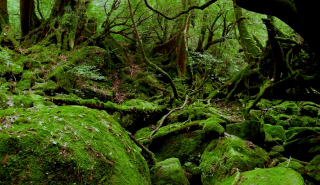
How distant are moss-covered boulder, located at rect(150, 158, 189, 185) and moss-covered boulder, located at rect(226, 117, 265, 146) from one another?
2188 millimetres

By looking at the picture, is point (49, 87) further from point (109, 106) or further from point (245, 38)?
point (245, 38)

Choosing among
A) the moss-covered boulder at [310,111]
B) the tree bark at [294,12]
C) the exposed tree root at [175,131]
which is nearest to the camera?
the tree bark at [294,12]

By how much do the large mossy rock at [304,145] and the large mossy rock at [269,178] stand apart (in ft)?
4.46

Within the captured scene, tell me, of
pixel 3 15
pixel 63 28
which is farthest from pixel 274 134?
pixel 3 15

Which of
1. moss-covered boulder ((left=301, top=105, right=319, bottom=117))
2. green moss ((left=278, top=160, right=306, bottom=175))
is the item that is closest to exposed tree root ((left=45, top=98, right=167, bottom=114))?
green moss ((left=278, top=160, right=306, bottom=175))

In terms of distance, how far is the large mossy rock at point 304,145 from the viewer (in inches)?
161

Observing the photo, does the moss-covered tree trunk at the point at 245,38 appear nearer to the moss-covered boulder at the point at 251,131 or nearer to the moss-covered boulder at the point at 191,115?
the moss-covered boulder at the point at 191,115

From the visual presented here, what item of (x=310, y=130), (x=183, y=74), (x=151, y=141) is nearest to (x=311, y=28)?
(x=310, y=130)

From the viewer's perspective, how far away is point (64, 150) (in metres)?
2.47

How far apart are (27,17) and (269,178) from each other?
1297cm

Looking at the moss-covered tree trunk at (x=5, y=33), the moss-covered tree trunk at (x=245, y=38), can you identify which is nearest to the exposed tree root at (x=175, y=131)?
the moss-covered tree trunk at (x=245, y=38)

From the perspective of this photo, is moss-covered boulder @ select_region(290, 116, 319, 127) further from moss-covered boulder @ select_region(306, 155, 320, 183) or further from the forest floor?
moss-covered boulder @ select_region(306, 155, 320, 183)

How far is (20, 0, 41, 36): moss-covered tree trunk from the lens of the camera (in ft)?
38.4

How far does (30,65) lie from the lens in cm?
845
